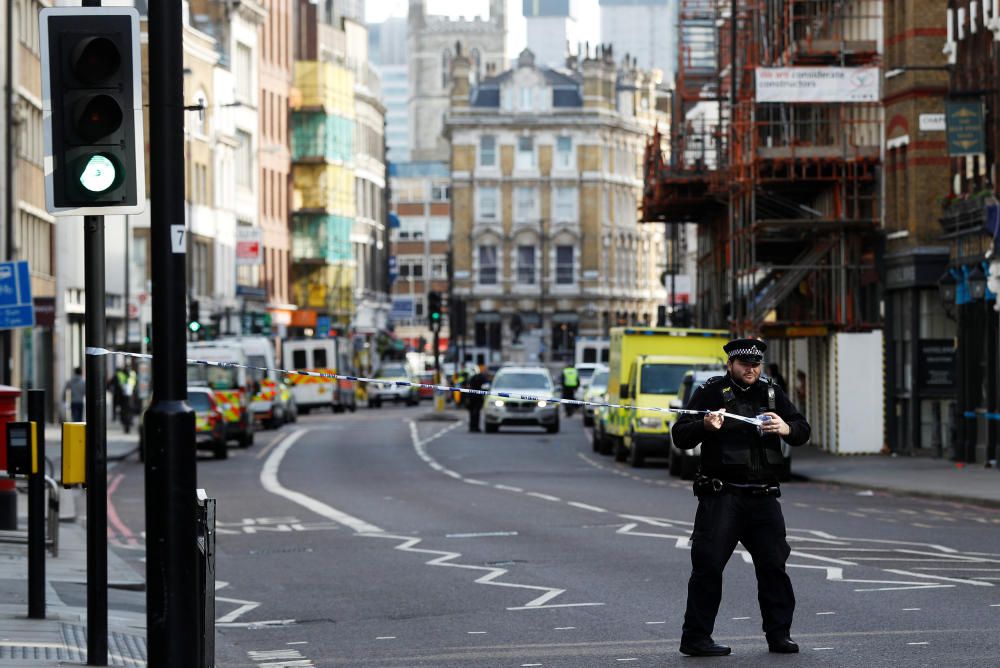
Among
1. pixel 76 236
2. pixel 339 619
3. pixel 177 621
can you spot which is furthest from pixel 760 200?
pixel 177 621

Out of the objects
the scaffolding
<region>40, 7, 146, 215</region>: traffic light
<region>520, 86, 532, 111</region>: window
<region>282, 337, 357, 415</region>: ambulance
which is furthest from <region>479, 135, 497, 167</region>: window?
<region>40, 7, 146, 215</region>: traffic light

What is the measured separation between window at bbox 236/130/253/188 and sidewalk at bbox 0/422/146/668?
76.7 meters

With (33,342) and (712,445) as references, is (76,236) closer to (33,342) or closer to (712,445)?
(33,342)

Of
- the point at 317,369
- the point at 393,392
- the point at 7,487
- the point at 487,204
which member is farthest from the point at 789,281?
the point at 487,204

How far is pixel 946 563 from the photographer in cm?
1817

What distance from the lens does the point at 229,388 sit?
5022 cm

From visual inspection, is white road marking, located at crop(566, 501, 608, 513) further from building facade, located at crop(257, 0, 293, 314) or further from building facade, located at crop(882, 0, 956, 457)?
building facade, located at crop(257, 0, 293, 314)

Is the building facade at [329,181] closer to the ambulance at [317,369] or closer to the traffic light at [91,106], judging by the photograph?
the ambulance at [317,369]

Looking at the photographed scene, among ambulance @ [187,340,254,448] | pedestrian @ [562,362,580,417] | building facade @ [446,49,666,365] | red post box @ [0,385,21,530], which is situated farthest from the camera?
building facade @ [446,49,666,365]

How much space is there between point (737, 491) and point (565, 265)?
131189 mm

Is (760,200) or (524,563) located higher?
(760,200)

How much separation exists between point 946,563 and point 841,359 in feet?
85.0

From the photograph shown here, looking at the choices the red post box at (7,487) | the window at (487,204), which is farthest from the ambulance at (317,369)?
the red post box at (7,487)

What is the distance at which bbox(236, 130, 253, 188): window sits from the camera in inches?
3912
